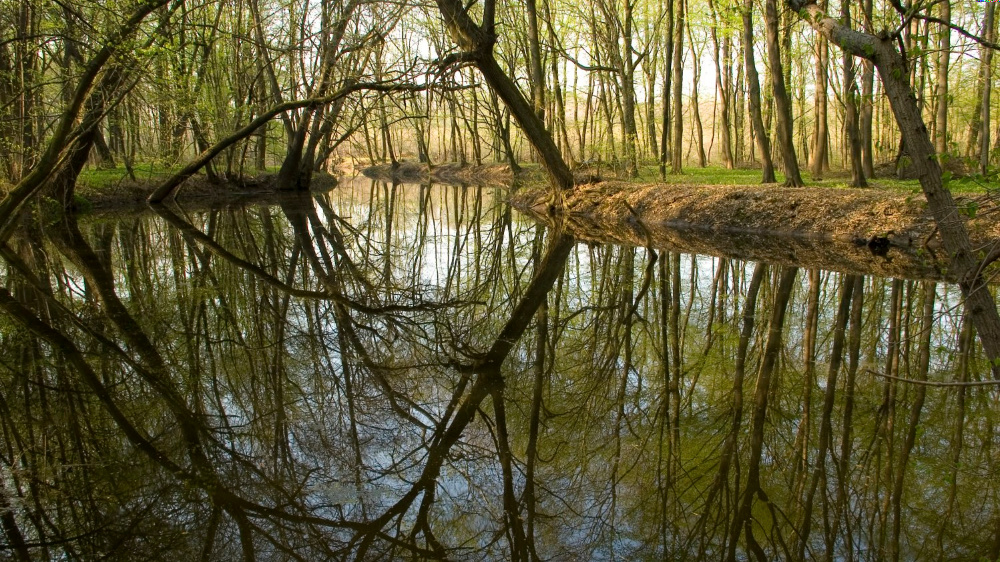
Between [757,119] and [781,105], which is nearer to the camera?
[781,105]

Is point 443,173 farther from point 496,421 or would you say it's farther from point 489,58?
point 496,421

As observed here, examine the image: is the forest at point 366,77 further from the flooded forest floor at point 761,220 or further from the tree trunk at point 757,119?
the flooded forest floor at point 761,220

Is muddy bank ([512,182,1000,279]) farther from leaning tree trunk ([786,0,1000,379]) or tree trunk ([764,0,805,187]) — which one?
leaning tree trunk ([786,0,1000,379])

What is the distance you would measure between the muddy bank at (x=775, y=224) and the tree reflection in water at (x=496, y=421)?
1643mm

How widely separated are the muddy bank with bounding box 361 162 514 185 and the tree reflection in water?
88.1ft

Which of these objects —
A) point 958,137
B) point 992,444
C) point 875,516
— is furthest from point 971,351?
point 958,137

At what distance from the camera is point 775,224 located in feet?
42.5

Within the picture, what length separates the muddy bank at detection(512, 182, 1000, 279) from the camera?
9797mm

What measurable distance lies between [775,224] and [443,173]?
3241 cm

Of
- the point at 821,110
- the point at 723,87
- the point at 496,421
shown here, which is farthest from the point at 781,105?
the point at 723,87

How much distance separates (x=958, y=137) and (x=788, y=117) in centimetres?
3401

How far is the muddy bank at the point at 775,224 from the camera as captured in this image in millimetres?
9797

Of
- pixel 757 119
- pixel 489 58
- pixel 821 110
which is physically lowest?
pixel 757 119

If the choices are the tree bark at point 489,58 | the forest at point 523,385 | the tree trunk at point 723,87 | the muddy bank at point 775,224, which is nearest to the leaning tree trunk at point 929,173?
the forest at point 523,385
